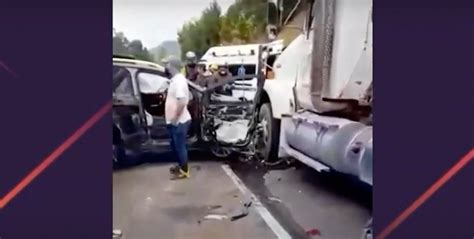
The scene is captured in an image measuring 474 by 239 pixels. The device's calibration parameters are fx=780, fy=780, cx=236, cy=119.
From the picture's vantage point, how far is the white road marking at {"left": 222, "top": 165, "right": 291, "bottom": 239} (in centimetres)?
295

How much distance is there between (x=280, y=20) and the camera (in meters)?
3.05

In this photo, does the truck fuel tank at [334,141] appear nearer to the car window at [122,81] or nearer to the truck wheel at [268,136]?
the truck wheel at [268,136]

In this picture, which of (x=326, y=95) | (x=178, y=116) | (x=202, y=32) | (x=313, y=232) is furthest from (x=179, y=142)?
(x=326, y=95)

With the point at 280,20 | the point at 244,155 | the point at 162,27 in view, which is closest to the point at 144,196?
the point at 244,155

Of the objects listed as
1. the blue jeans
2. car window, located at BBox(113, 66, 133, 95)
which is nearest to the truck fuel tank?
the blue jeans

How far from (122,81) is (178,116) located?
26 cm
